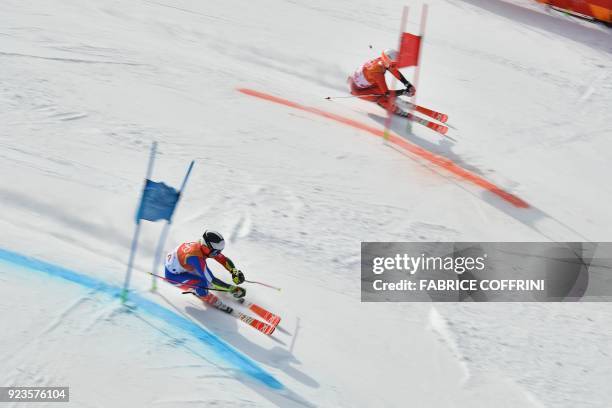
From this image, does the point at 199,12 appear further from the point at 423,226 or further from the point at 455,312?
the point at 455,312

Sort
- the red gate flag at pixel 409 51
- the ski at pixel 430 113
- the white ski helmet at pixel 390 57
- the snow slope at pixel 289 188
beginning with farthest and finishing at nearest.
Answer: the ski at pixel 430 113 → the white ski helmet at pixel 390 57 → the red gate flag at pixel 409 51 → the snow slope at pixel 289 188

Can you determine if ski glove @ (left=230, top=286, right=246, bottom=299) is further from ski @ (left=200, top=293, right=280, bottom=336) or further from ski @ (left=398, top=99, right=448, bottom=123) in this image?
ski @ (left=398, top=99, right=448, bottom=123)

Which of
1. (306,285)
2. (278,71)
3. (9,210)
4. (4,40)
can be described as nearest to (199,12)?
(278,71)

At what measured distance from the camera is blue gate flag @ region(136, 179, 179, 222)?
6809mm

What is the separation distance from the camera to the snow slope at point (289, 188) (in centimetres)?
678

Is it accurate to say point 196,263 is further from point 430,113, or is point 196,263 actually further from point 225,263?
→ point 430,113

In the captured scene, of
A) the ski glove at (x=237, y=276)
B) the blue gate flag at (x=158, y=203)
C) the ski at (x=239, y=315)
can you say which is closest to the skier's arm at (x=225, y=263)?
the ski glove at (x=237, y=276)

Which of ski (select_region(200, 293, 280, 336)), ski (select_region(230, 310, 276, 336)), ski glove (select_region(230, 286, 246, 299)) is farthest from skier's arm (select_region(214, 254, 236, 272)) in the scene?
ski (select_region(230, 310, 276, 336))

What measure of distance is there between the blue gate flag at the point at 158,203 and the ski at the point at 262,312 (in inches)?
52.3

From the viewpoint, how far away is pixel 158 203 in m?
6.84

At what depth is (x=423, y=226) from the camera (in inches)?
354

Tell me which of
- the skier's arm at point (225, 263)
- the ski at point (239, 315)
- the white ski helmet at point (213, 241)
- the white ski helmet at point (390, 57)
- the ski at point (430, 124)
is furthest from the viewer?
the ski at point (430, 124)

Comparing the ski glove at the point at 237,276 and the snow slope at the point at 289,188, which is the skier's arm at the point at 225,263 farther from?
the snow slope at the point at 289,188

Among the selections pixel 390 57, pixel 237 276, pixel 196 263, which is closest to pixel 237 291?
pixel 237 276
